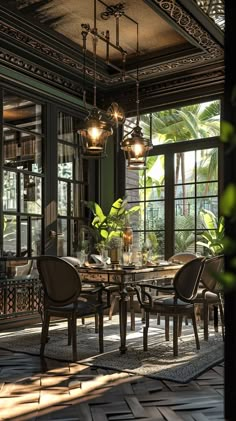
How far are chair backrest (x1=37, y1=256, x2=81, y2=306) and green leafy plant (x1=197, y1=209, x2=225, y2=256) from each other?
2539 millimetres

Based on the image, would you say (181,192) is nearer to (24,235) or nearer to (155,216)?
(155,216)

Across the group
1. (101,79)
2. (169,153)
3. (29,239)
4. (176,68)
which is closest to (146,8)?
(176,68)

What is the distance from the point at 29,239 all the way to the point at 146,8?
2875mm

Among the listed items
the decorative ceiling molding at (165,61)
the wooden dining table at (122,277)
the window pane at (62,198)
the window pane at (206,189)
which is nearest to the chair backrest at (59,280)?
the wooden dining table at (122,277)

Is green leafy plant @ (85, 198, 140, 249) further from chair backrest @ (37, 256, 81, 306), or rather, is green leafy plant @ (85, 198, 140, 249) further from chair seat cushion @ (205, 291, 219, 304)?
chair backrest @ (37, 256, 81, 306)

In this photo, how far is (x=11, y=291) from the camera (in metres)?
5.15

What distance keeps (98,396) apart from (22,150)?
3393mm

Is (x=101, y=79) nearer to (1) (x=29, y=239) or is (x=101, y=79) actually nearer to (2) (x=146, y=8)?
(2) (x=146, y=8)

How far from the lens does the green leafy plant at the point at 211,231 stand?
5737 millimetres

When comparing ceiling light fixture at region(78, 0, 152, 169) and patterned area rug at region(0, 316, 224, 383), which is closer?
patterned area rug at region(0, 316, 224, 383)

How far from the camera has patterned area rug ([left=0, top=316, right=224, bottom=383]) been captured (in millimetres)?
3434

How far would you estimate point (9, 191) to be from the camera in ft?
17.1

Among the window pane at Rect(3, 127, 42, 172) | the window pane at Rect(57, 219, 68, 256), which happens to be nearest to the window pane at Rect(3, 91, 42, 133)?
the window pane at Rect(3, 127, 42, 172)

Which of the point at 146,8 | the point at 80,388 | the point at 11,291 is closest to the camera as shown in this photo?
the point at 80,388
